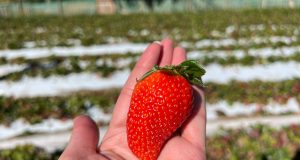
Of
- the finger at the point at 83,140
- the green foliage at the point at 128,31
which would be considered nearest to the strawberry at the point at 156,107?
the finger at the point at 83,140

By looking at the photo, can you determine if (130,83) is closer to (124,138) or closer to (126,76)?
(124,138)

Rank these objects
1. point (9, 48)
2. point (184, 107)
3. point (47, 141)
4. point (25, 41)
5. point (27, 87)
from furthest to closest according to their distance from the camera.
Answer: point (25, 41) → point (9, 48) → point (27, 87) → point (47, 141) → point (184, 107)

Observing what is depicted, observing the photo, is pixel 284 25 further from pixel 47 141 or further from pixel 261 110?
Result: pixel 47 141

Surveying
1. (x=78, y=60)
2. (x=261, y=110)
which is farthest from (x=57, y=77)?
(x=261, y=110)

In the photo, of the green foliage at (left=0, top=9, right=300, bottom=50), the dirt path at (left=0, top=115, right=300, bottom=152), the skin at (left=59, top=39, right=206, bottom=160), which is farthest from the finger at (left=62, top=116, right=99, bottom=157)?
the green foliage at (left=0, top=9, right=300, bottom=50)

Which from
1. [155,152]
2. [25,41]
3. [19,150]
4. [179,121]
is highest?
[179,121]

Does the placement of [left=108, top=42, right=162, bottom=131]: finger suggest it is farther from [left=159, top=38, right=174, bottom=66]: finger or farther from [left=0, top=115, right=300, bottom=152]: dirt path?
[left=0, top=115, right=300, bottom=152]: dirt path

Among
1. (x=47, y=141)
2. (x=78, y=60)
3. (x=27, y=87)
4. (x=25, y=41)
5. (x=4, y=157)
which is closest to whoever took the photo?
(x=4, y=157)

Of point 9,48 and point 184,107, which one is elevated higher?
point 184,107

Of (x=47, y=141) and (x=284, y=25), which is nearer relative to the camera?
(x=47, y=141)
